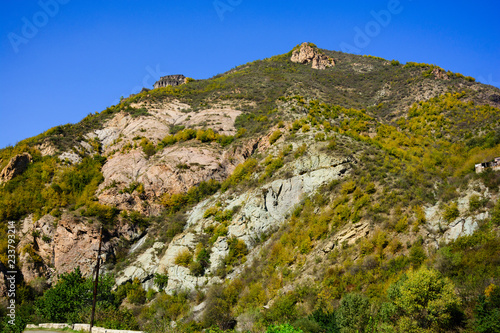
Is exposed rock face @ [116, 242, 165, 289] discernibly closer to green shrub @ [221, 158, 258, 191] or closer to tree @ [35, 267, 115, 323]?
tree @ [35, 267, 115, 323]

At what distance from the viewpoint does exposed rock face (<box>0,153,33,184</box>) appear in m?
36.7

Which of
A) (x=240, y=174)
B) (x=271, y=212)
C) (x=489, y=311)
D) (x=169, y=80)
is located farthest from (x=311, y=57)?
(x=489, y=311)

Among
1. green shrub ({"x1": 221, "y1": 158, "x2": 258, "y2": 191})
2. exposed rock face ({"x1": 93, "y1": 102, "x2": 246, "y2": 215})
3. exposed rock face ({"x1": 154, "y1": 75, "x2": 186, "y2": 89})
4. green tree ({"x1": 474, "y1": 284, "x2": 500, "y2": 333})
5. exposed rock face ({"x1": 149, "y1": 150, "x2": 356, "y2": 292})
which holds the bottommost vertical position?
green tree ({"x1": 474, "y1": 284, "x2": 500, "y2": 333})

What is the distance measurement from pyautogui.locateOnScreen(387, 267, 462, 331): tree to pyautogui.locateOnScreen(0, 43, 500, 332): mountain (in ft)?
0.26

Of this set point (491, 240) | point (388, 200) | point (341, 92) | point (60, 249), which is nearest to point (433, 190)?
point (388, 200)

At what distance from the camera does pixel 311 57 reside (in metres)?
78.9

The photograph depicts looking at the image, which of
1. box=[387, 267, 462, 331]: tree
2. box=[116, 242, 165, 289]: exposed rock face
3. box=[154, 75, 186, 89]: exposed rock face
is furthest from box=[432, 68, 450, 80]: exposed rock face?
box=[154, 75, 186, 89]: exposed rock face

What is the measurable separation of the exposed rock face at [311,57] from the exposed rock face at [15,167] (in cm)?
6101

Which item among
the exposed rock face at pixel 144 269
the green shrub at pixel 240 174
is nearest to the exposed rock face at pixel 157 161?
the green shrub at pixel 240 174

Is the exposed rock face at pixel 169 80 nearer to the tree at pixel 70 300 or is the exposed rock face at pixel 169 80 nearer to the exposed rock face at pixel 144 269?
the exposed rock face at pixel 144 269

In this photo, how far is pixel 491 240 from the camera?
1717cm

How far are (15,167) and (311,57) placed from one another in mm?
65475

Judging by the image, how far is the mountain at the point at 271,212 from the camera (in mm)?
18094

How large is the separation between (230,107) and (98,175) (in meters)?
22.7
